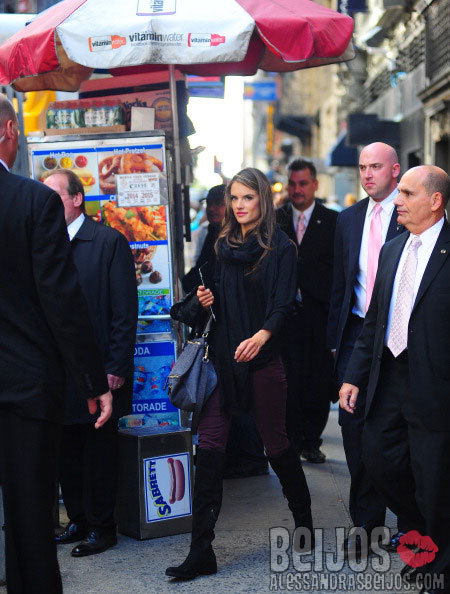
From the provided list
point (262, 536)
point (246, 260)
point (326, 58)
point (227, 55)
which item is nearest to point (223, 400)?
point (246, 260)

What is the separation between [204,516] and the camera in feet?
15.9

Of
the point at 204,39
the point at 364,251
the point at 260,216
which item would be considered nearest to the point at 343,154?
the point at 204,39

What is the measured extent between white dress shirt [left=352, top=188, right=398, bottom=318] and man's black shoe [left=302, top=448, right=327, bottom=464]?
2.23m

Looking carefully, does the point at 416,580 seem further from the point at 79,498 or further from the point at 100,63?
the point at 100,63

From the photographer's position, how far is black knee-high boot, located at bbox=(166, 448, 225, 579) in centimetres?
486

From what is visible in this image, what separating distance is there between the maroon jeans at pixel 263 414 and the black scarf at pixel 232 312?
0.20ft

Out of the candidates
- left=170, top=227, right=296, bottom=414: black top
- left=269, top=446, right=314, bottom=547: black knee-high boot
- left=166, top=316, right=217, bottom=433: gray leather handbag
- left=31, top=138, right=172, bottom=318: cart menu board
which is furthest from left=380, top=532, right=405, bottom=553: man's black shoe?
left=31, top=138, right=172, bottom=318: cart menu board

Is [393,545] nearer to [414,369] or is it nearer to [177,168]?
[414,369]

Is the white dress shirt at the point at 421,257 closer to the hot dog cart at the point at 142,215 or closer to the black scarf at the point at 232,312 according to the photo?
the black scarf at the point at 232,312

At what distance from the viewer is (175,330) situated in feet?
20.4

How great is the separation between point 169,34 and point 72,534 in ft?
9.47

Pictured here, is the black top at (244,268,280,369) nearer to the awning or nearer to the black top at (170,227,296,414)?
the black top at (170,227,296,414)

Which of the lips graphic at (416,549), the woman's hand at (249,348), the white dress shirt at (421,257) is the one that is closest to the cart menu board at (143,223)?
the woman's hand at (249,348)

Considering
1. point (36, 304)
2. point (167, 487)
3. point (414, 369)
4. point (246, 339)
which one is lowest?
point (167, 487)
